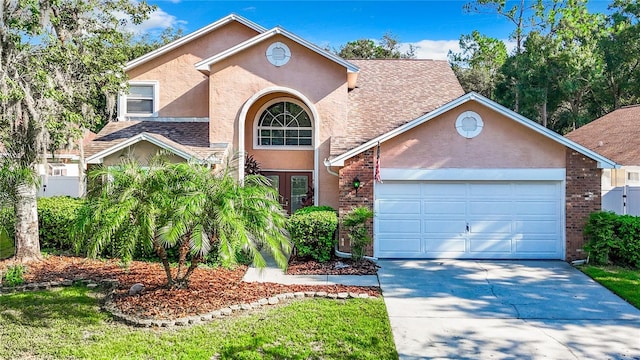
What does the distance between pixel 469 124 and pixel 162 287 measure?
27.9 ft

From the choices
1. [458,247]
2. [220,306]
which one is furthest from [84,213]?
[458,247]

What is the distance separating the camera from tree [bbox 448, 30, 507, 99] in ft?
117

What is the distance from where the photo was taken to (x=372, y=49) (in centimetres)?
3962

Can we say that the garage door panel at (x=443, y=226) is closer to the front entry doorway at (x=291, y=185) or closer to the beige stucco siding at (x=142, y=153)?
the front entry doorway at (x=291, y=185)

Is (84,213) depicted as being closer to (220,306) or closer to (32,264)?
(220,306)

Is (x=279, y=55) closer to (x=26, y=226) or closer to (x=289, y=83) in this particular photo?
(x=289, y=83)

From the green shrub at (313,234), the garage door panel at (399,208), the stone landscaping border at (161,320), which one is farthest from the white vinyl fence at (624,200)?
the stone landscaping border at (161,320)

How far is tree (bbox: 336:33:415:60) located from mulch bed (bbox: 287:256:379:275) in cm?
3008

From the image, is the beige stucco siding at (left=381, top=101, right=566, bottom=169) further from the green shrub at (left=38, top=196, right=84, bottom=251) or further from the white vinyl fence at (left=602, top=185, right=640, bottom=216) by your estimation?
the green shrub at (left=38, top=196, right=84, bottom=251)

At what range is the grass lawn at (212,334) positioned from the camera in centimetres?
591

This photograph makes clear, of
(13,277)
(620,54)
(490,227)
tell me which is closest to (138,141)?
(13,277)

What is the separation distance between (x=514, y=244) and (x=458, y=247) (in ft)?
4.89

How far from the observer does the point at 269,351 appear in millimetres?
5945

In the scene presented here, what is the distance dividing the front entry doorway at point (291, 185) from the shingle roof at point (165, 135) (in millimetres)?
2335
